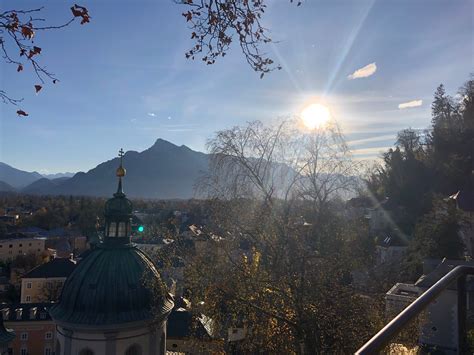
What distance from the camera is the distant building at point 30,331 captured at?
3275cm

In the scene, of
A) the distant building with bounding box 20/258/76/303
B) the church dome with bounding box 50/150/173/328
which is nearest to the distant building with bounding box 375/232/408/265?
the church dome with bounding box 50/150/173/328

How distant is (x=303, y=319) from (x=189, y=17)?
756 cm

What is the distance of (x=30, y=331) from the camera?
33062 mm

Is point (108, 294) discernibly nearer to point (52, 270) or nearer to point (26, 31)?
point (26, 31)

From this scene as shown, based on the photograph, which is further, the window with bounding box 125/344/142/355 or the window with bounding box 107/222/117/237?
the window with bounding box 107/222/117/237

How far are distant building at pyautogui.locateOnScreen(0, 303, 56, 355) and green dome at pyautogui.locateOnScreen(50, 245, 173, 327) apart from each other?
23246mm

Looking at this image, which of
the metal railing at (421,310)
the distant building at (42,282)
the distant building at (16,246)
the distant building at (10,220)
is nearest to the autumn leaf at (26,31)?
the metal railing at (421,310)

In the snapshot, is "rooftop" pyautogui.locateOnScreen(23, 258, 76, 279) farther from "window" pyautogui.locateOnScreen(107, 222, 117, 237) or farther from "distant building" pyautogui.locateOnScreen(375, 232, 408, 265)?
"distant building" pyautogui.locateOnScreen(375, 232, 408, 265)

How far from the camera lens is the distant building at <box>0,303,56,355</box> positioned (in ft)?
107

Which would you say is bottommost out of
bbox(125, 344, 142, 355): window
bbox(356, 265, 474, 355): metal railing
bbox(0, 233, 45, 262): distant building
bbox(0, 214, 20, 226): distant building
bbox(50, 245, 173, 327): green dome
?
bbox(0, 233, 45, 262): distant building

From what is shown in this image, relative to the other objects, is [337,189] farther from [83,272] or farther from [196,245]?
[83,272]

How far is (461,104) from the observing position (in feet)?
164

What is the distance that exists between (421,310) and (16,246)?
80415 millimetres

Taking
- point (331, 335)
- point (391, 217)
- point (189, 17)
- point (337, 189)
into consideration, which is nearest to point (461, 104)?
point (391, 217)
